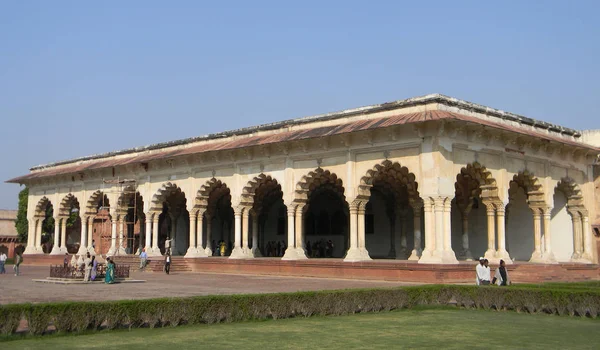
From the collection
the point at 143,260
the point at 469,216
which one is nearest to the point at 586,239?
the point at 469,216

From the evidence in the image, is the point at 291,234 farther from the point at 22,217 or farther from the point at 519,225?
the point at 22,217

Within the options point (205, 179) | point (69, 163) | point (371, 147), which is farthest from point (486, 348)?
point (69, 163)

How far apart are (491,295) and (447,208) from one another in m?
6.56

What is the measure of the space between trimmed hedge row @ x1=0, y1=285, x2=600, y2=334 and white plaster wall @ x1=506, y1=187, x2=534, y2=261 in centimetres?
1316

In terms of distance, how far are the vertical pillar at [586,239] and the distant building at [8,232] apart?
44.3 meters

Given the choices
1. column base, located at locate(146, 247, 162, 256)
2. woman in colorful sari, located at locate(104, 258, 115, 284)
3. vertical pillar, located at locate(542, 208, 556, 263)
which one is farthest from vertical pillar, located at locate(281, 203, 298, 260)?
vertical pillar, located at locate(542, 208, 556, 263)

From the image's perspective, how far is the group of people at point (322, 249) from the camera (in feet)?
100

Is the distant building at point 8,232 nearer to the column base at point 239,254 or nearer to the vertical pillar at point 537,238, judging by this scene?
the column base at point 239,254

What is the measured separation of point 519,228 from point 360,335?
1825cm

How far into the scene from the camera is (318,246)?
31031mm

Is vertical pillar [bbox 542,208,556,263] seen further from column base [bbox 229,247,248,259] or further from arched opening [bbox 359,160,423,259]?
column base [bbox 229,247,248,259]

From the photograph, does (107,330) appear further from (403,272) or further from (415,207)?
(415,207)

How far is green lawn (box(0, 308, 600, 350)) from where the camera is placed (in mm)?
8688

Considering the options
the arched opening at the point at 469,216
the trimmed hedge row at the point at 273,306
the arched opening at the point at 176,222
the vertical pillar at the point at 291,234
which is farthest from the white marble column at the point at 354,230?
the arched opening at the point at 176,222
